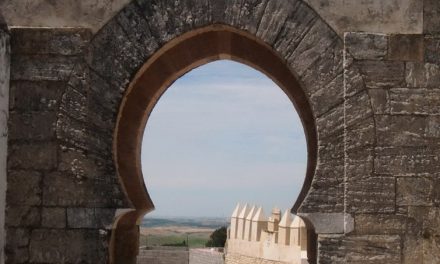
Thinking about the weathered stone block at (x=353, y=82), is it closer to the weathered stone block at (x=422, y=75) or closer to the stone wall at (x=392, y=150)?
the stone wall at (x=392, y=150)

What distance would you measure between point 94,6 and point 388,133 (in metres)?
2.74

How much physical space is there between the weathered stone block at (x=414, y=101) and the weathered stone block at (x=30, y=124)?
2890mm

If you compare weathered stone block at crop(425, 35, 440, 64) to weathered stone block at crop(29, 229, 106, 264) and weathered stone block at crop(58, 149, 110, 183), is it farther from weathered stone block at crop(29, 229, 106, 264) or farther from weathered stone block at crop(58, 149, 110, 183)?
weathered stone block at crop(29, 229, 106, 264)

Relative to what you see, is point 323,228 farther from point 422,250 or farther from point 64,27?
point 64,27

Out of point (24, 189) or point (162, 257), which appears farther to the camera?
point (162, 257)

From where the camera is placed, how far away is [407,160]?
5.83 metres

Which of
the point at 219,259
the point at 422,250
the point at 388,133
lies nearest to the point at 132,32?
the point at 388,133

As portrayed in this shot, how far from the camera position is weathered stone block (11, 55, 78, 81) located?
5.99m

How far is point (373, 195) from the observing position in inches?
228

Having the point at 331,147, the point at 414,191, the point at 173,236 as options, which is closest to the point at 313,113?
the point at 331,147

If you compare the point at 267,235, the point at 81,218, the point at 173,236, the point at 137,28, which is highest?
the point at 137,28

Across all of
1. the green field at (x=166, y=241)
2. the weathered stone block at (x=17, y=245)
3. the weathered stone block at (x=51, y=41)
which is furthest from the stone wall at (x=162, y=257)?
the weathered stone block at (x=51, y=41)

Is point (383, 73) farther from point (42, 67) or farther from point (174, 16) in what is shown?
point (42, 67)

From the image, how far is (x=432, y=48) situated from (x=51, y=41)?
10.8ft
